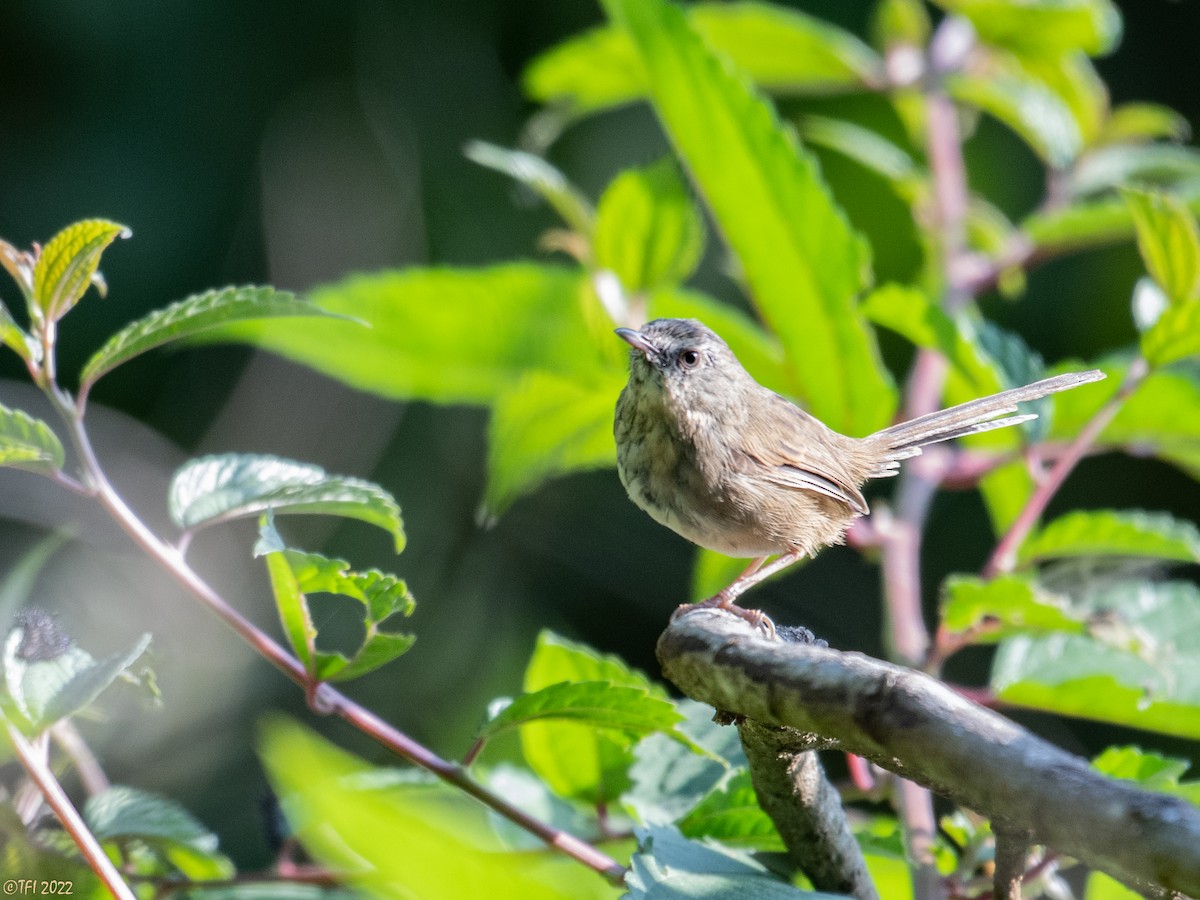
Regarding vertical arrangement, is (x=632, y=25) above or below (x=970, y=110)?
below

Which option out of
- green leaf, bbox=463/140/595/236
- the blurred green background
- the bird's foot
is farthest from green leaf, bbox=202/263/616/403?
the blurred green background

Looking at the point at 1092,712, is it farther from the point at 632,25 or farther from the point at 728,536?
the point at 632,25

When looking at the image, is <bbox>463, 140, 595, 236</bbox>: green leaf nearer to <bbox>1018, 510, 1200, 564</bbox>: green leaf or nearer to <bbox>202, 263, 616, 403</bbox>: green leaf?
<bbox>202, 263, 616, 403</bbox>: green leaf

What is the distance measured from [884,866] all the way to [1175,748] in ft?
11.4

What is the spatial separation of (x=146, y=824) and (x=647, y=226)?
1448 mm

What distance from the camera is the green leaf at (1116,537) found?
205 centimetres

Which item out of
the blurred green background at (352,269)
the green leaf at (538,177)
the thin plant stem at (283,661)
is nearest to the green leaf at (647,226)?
the green leaf at (538,177)

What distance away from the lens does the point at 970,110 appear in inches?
158

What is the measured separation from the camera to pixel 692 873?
135 cm

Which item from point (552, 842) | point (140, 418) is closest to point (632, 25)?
point (552, 842)

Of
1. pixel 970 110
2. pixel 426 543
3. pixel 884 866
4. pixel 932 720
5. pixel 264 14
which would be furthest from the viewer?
pixel 264 14

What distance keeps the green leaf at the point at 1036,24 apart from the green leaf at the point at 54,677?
2.61m

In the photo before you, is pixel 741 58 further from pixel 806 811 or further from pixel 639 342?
pixel 806 811

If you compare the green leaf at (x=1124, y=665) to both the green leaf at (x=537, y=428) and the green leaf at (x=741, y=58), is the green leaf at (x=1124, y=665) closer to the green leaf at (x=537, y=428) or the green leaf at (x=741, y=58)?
the green leaf at (x=537, y=428)
